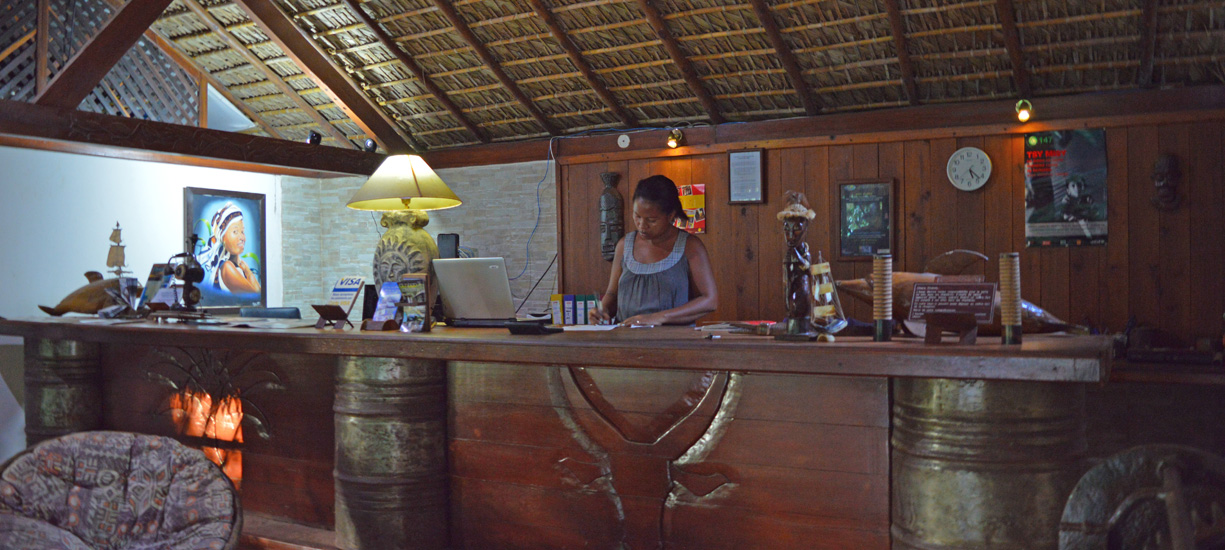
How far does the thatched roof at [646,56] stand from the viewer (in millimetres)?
5066

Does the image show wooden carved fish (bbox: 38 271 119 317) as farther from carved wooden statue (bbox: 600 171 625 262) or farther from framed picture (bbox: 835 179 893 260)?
framed picture (bbox: 835 179 893 260)

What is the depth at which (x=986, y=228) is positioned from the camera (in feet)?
18.4

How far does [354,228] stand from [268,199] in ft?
2.56

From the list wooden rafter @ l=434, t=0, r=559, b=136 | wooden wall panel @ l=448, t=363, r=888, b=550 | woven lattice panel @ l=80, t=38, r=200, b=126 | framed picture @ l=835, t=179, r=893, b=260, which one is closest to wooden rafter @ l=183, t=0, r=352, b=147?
woven lattice panel @ l=80, t=38, r=200, b=126

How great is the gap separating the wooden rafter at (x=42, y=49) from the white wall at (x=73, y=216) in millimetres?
484

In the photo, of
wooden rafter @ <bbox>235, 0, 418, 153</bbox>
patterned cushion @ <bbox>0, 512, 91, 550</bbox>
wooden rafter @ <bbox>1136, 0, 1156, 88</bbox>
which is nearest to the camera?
patterned cushion @ <bbox>0, 512, 91, 550</bbox>

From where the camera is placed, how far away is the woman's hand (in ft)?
11.3

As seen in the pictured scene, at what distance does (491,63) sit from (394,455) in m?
4.14

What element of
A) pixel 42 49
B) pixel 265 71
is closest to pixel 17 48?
pixel 42 49

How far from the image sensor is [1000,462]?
2.02 metres

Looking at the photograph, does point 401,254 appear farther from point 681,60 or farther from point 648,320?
point 681,60

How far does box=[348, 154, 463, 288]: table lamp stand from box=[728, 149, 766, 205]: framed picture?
2.38 meters

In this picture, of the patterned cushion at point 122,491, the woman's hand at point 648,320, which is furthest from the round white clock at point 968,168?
the patterned cushion at point 122,491

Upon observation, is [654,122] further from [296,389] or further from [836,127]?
[296,389]
